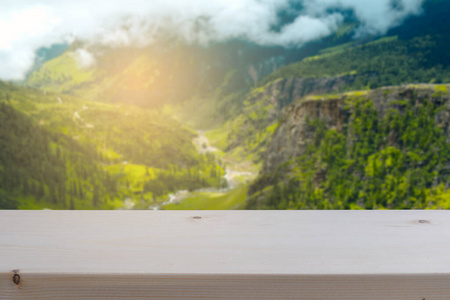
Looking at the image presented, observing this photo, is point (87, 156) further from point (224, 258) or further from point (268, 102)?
point (224, 258)

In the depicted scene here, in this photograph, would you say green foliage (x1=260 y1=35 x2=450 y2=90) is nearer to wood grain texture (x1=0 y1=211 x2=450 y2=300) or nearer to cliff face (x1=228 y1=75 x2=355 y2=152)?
cliff face (x1=228 y1=75 x2=355 y2=152)

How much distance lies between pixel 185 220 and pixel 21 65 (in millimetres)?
163447

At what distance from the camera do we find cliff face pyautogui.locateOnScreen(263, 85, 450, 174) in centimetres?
4372

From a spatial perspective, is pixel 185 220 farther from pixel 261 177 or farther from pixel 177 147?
pixel 177 147

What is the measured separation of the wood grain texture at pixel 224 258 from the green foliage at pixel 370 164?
148 feet

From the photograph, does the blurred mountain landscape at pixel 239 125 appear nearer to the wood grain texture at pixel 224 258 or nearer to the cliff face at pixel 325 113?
the cliff face at pixel 325 113

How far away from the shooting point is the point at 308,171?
48.4 metres

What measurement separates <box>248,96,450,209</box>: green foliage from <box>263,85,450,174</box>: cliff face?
0.66 metres

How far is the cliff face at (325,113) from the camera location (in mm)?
43719

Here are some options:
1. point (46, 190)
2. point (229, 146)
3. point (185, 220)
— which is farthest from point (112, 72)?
point (185, 220)

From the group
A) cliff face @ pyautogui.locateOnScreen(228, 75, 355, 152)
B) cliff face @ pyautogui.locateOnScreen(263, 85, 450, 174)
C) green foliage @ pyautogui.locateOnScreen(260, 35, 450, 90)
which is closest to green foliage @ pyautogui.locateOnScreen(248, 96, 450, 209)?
cliff face @ pyautogui.locateOnScreen(263, 85, 450, 174)

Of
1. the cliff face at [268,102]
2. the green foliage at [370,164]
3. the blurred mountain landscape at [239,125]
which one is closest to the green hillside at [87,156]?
the blurred mountain landscape at [239,125]

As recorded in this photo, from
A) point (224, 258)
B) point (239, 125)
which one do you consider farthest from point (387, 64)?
point (224, 258)

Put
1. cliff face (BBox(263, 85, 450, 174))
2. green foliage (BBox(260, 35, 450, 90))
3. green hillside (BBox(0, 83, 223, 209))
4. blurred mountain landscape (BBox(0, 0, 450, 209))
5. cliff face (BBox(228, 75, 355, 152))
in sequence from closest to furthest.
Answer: cliff face (BBox(263, 85, 450, 174)) < blurred mountain landscape (BBox(0, 0, 450, 209)) < green hillside (BBox(0, 83, 223, 209)) < green foliage (BBox(260, 35, 450, 90)) < cliff face (BBox(228, 75, 355, 152))
